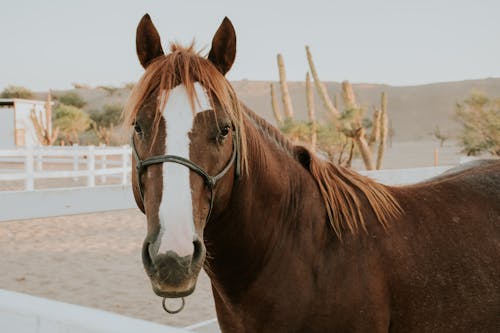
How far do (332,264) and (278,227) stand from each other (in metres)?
0.28

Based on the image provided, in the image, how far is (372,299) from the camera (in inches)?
85.0

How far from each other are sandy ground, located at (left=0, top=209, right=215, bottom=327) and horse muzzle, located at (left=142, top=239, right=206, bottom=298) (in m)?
3.11

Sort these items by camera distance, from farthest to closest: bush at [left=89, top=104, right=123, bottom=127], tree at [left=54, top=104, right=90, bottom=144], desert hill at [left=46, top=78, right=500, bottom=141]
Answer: desert hill at [left=46, top=78, right=500, bottom=141]
bush at [left=89, top=104, right=123, bottom=127]
tree at [left=54, top=104, right=90, bottom=144]

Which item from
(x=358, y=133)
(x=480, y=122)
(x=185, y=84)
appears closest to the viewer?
(x=185, y=84)

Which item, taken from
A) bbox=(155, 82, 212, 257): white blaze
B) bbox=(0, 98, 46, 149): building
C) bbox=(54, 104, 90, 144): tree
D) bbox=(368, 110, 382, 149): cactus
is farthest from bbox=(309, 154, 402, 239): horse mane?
bbox=(54, 104, 90, 144): tree

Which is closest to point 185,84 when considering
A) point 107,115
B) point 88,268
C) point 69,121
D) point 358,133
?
point 88,268

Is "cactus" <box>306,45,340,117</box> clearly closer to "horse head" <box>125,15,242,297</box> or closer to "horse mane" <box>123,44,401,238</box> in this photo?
"horse mane" <box>123,44,401,238</box>

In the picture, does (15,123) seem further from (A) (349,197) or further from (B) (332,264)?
(B) (332,264)

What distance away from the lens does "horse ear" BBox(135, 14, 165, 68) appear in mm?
2115

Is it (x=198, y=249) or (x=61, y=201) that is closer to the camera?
(x=198, y=249)

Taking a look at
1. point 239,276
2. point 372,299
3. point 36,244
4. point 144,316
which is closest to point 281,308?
point 239,276

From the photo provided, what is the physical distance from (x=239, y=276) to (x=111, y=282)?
419cm

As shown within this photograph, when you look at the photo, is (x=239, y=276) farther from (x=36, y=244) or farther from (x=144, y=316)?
(x=36, y=244)

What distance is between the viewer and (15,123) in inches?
1366
